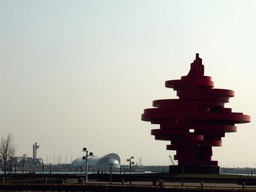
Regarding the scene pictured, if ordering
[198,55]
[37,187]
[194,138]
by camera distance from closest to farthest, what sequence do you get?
[37,187] < [194,138] < [198,55]

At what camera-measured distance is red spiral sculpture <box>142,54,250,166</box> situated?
86.1 m

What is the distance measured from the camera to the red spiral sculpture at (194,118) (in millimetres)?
86062

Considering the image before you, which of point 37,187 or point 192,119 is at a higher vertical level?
point 192,119

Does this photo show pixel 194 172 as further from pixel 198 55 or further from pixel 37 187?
pixel 37 187

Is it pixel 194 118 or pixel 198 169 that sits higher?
pixel 194 118

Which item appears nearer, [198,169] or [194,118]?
[194,118]

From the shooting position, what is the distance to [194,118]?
85.7 metres

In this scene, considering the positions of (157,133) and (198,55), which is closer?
(157,133)

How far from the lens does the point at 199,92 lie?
8712cm

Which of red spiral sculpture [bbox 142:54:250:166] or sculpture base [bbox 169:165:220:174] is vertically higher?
red spiral sculpture [bbox 142:54:250:166]

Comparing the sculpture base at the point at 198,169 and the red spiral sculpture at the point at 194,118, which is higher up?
the red spiral sculpture at the point at 194,118

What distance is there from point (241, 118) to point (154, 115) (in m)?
15.4

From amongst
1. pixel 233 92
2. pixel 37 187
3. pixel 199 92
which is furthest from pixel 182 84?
pixel 37 187

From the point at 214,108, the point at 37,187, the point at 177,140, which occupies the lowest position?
the point at 37,187
